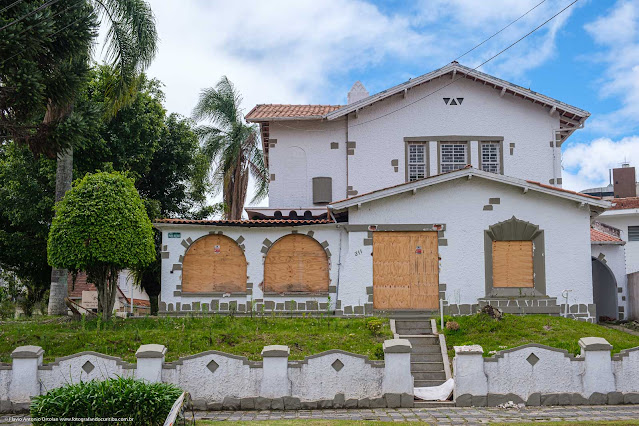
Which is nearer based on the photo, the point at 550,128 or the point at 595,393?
the point at 595,393

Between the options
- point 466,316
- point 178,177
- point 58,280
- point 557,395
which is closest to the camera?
point 557,395

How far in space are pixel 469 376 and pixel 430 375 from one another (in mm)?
2185

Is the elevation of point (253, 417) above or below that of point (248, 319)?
below

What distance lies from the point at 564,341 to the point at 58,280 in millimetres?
17962

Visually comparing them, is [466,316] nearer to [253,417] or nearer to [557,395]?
[557,395]

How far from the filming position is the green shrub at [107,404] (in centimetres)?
1171

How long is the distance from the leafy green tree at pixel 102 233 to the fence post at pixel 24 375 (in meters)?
5.23

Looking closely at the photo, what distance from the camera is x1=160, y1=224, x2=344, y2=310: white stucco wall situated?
22.8 metres

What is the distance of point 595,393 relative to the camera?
15.2 metres

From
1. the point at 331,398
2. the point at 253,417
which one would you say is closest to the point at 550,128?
the point at 331,398

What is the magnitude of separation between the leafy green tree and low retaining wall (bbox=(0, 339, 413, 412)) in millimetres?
5388

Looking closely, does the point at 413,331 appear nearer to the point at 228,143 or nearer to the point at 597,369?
the point at 597,369

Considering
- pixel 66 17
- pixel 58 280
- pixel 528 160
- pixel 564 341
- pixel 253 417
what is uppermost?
pixel 66 17

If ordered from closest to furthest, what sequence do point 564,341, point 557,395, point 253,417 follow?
point 253,417 < point 557,395 < point 564,341
